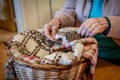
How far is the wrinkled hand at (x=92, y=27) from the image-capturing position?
0.69m

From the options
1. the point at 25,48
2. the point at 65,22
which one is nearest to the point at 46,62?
the point at 25,48

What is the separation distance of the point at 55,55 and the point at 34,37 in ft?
0.56

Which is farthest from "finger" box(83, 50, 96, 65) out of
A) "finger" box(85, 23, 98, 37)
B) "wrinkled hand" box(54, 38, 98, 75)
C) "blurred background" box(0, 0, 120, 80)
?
"blurred background" box(0, 0, 120, 80)

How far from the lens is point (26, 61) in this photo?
54cm

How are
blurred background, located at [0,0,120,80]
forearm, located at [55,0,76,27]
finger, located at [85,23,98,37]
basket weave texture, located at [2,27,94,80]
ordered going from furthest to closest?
blurred background, located at [0,0,120,80], forearm, located at [55,0,76,27], finger, located at [85,23,98,37], basket weave texture, located at [2,27,94,80]

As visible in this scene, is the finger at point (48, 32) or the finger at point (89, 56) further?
the finger at point (48, 32)

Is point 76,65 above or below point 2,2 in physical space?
below

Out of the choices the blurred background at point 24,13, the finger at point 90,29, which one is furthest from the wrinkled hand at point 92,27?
the blurred background at point 24,13

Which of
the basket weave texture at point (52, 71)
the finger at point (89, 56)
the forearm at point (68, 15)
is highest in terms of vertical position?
the forearm at point (68, 15)

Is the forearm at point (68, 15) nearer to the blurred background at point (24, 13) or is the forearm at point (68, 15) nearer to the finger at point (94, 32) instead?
the finger at point (94, 32)

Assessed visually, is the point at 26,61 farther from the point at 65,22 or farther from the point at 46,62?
the point at 65,22

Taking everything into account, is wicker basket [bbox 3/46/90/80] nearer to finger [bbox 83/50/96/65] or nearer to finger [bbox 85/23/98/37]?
finger [bbox 83/50/96/65]

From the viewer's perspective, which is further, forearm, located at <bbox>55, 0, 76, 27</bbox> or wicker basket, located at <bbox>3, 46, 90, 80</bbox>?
forearm, located at <bbox>55, 0, 76, 27</bbox>

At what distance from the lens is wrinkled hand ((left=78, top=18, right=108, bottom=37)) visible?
691 mm
